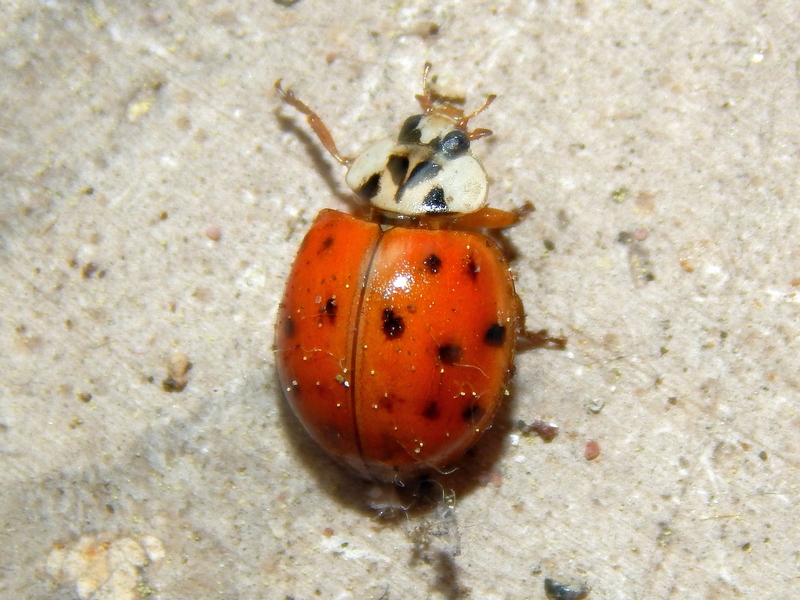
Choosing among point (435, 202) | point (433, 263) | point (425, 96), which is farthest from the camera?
point (425, 96)

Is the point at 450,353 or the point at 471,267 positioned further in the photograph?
the point at 471,267

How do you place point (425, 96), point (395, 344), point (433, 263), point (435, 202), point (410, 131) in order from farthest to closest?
1. point (425, 96)
2. point (410, 131)
3. point (435, 202)
4. point (433, 263)
5. point (395, 344)

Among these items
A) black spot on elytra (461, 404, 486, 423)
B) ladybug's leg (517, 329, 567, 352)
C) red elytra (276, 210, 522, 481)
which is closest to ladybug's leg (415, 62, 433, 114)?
red elytra (276, 210, 522, 481)

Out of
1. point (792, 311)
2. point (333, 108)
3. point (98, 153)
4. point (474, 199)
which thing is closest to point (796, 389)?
point (792, 311)

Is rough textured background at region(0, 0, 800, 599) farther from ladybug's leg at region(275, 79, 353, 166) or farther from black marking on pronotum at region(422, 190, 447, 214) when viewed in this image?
black marking on pronotum at region(422, 190, 447, 214)

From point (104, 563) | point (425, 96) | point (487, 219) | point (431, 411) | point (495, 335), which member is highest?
point (425, 96)

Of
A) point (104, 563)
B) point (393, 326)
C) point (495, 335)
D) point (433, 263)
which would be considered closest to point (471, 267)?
point (433, 263)

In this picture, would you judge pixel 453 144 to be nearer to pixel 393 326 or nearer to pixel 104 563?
pixel 393 326

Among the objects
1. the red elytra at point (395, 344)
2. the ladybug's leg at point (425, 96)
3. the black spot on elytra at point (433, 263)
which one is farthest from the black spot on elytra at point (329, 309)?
the ladybug's leg at point (425, 96)
